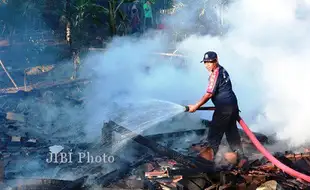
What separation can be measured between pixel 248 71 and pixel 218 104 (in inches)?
178

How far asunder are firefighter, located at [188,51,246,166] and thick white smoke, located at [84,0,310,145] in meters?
1.76

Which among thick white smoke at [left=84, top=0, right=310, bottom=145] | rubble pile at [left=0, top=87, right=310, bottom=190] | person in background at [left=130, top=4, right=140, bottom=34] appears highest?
person in background at [left=130, top=4, right=140, bottom=34]

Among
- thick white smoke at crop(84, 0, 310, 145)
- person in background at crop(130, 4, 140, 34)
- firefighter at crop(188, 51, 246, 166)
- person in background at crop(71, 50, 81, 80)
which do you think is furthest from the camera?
person in background at crop(130, 4, 140, 34)

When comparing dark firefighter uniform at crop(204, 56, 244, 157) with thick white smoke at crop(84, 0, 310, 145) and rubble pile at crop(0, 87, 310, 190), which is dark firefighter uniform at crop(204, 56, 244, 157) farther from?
thick white smoke at crop(84, 0, 310, 145)

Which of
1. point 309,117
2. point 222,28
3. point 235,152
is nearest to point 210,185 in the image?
point 235,152

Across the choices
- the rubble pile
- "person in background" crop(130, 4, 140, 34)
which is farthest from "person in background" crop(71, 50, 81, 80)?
"person in background" crop(130, 4, 140, 34)

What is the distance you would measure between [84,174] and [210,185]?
199 centimetres

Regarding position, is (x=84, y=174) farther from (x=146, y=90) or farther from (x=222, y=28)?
(x=222, y=28)

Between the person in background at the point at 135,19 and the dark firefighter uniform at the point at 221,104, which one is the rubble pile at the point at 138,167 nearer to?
the dark firefighter uniform at the point at 221,104

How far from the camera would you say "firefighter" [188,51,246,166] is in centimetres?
589

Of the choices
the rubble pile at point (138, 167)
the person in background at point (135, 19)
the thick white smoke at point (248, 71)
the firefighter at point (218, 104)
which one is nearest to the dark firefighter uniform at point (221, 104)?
the firefighter at point (218, 104)

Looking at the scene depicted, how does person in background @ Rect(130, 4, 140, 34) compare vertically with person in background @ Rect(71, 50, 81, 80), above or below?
above

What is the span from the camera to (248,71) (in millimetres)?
10266

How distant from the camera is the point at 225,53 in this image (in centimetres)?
1142
